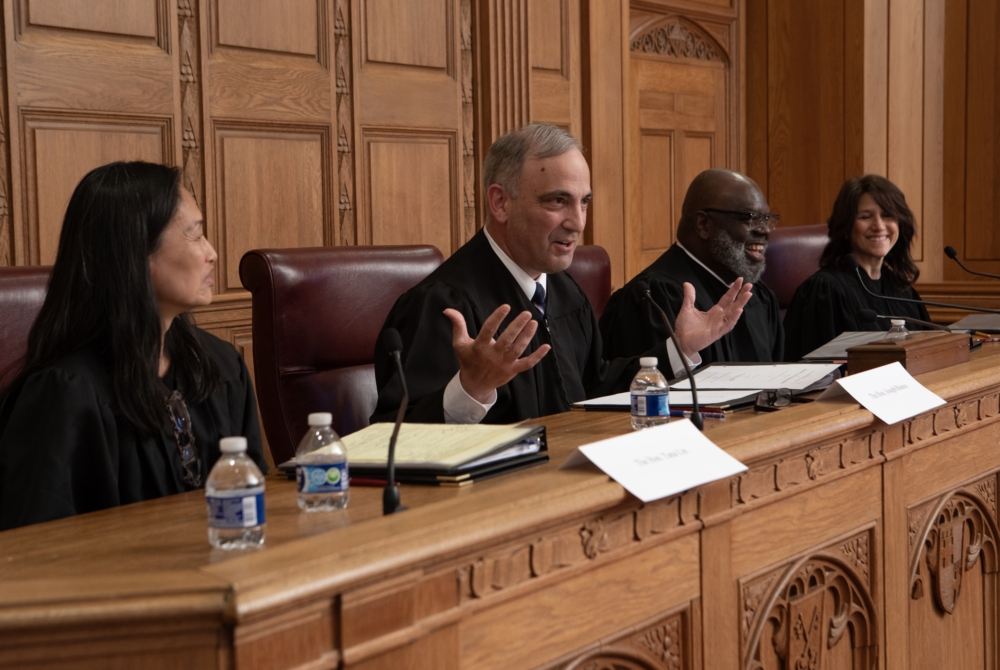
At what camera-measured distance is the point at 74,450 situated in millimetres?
1773

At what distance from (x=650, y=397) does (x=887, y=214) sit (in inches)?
117

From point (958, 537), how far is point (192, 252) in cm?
175

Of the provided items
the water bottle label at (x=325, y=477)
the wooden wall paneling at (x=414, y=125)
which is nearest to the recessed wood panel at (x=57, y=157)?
the wooden wall paneling at (x=414, y=125)

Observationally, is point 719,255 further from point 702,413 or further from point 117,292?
point 117,292

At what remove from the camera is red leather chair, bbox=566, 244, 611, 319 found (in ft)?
11.8

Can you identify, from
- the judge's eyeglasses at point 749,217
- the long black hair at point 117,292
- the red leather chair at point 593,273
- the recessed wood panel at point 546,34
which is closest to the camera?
the long black hair at point 117,292

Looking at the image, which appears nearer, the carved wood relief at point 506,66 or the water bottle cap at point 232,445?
the water bottle cap at point 232,445

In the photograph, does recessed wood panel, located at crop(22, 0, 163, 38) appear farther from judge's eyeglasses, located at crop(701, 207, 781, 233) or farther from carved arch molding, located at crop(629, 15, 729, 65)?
carved arch molding, located at crop(629, 15, 729, 65)

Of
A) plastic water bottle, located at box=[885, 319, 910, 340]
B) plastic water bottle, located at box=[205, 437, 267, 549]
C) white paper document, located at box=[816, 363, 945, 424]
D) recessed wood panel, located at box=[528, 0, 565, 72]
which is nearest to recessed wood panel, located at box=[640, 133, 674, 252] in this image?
recessed wood panel, located at box=[528, 0, 565, 72]

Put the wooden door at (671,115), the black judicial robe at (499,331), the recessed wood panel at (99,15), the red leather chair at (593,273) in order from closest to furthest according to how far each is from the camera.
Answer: the black judicial robe at (499,331)
the recessed wood panel at (99,15)
the red leather chair at (593,273)
the wooden door at (671,115)

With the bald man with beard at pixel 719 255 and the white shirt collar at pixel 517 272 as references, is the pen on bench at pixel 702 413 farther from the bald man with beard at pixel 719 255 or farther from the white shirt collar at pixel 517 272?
the bald man with beard at pixel 719 255

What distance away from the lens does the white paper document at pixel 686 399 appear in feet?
6.47

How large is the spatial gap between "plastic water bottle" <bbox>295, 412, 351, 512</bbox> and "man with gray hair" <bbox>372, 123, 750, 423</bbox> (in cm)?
99

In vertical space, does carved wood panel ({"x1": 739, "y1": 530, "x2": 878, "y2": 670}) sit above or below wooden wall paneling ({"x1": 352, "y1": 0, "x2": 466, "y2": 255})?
below
